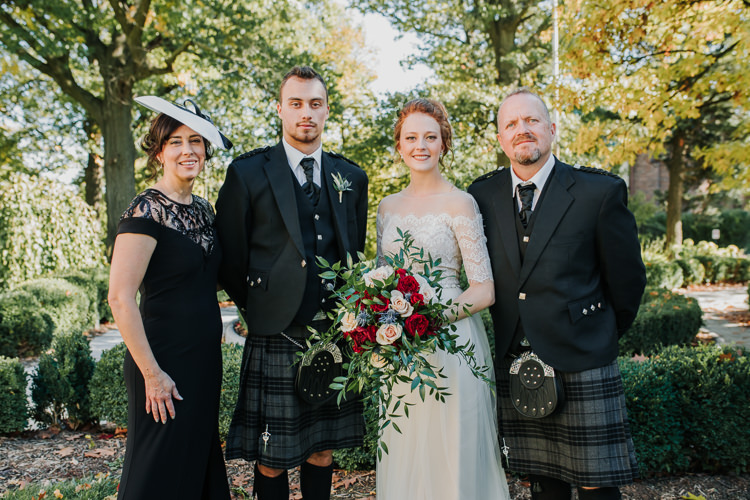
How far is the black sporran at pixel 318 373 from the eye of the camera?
2.62 metres

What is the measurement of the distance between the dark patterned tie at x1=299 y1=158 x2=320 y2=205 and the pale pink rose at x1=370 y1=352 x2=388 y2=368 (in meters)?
0.88

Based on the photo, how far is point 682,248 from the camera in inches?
674

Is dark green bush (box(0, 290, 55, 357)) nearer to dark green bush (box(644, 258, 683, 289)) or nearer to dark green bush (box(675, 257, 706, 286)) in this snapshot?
dark green bush (box(644, 258, 683, 289))

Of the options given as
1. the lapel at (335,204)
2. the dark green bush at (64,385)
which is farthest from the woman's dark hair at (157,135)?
the dark green bush at (64,385)

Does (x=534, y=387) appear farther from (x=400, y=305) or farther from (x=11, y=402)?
(x=11, y=402)

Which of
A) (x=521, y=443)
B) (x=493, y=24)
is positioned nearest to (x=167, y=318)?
(x=521, y=443)

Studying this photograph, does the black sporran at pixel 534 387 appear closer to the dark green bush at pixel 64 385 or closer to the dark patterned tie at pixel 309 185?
the dark patterned tie at pixel 309 185

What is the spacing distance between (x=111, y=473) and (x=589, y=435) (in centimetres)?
324

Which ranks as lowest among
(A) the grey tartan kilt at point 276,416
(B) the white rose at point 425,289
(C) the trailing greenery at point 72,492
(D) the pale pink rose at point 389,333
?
(C) the trailing greenery at point 72,492

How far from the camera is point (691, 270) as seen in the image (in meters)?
15.6

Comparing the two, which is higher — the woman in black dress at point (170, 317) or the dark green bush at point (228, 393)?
the woman in black dress at point (170, 317)

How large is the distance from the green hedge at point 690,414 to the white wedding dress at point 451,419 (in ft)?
4.82

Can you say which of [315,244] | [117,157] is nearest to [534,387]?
[315,244]

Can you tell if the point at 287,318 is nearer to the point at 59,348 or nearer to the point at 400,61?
the point at 59,348
